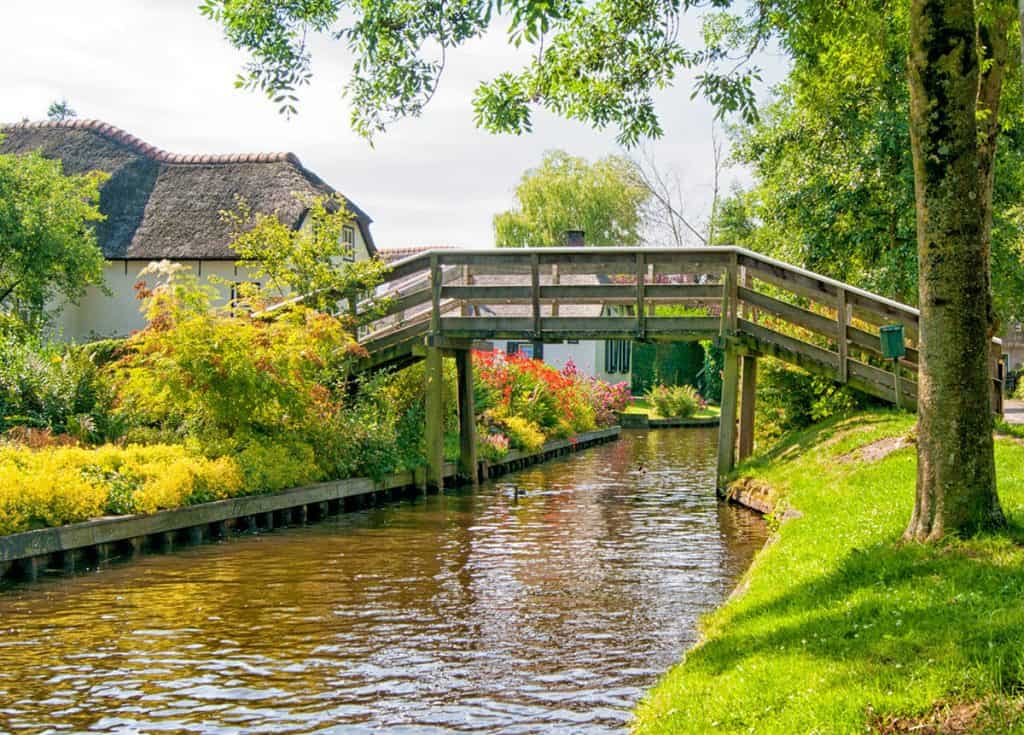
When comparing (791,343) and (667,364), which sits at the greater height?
(667,364)

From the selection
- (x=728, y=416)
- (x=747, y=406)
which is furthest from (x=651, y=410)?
(x=728, y=416)

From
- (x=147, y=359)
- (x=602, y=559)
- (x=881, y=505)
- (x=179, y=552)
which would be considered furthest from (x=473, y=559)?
(x=147, y=359)

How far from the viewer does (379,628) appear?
1043cm

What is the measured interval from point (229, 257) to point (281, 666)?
29.5 metres

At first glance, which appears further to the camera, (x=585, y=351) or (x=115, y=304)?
(x=585, y=351)

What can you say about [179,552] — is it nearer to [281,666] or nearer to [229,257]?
[281,666]

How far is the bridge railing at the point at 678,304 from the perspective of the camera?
18672 mm

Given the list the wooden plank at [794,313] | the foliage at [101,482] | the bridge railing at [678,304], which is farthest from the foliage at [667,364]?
the foliage at [101,482]

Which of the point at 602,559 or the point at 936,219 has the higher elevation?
the point at 936,219

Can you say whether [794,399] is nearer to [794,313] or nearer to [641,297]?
[794,313]

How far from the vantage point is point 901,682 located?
604cm

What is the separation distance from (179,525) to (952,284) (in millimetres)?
10009

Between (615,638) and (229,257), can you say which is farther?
(229,257)

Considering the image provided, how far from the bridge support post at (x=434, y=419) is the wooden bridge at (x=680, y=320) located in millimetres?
18
